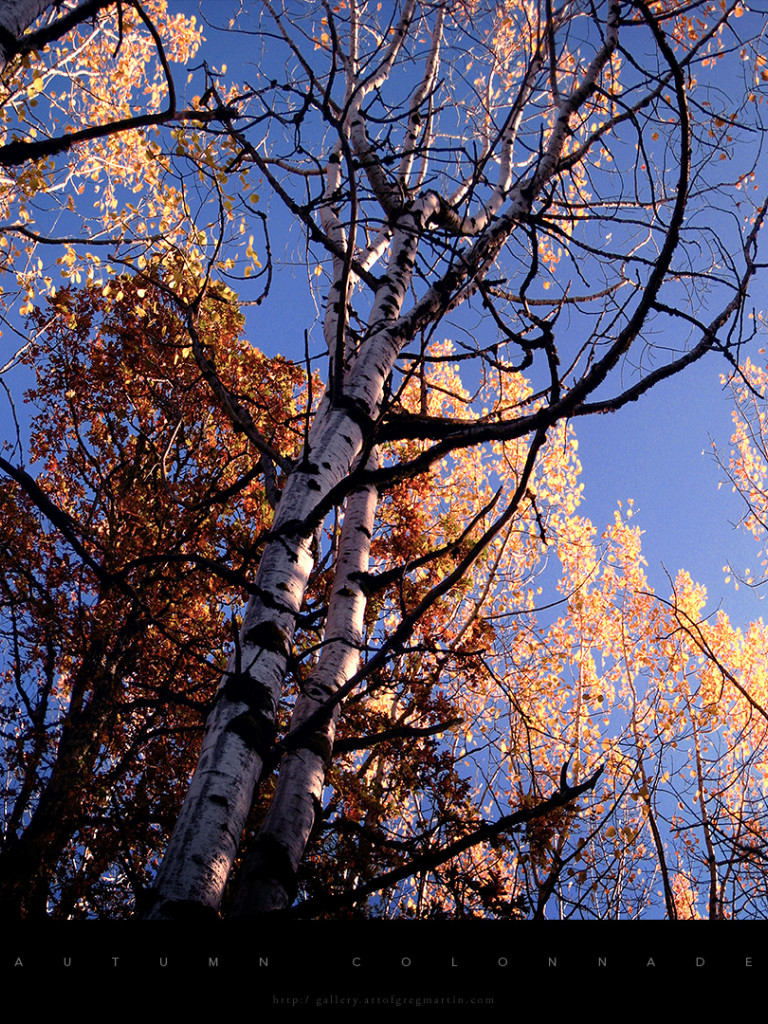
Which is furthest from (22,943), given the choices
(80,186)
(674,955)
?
(80,186)

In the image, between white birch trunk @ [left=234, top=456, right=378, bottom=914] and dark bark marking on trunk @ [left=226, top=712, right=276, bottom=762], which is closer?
dark bark marking on trunk @ [left=226, top=712, right=276, bottom=762]

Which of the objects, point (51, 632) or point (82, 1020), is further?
point (51, 632)

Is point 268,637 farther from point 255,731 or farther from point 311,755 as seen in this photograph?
point 311,755

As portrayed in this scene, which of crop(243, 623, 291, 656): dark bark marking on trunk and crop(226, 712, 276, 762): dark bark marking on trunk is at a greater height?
crop(243, 623, 291, 656): dark bark marking on trunk

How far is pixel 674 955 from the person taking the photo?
1.56 meters

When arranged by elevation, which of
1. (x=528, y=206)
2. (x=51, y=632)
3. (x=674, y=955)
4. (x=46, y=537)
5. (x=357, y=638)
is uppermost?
(x=528, y=206)

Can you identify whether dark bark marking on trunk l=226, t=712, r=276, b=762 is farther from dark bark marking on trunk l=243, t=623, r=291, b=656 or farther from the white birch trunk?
the white birch trunk

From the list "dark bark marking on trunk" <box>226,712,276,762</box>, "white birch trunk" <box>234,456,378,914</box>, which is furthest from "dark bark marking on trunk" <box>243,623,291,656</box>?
"white birch trunk" <box>234,456,378,914</box>

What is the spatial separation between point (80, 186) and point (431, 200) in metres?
7.11

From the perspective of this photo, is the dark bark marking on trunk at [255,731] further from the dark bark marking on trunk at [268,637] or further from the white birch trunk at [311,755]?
the white birch trunk at [311,755]

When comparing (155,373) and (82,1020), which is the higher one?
(155,373)

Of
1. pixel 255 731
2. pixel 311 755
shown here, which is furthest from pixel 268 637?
pixel 311 755

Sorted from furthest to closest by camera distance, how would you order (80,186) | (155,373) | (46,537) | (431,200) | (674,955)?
1. (80,186)
2. (155,373)
3. (46,537)
4. (431,200)
5. (674,955)

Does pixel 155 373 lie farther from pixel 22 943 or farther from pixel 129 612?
pixel 22 943
